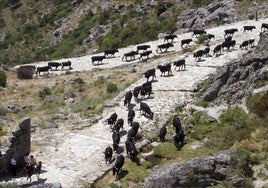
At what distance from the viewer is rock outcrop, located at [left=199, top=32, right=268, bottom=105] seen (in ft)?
94.1

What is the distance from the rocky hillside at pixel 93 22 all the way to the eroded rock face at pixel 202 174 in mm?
42019

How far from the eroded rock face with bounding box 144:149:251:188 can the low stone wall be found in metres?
8.18

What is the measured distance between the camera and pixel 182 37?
55562mm

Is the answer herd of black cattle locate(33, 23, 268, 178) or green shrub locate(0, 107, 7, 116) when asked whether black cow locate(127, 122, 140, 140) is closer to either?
herd of black cattle locate(33, 23, 268, 178)

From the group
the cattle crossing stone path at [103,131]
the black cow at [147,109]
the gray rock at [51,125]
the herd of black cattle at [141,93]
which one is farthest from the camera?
the gray rock at [51,125]

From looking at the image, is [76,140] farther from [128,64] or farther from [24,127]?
[128,64]

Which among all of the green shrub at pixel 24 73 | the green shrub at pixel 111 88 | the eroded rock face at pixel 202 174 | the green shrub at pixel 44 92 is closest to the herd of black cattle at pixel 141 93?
the green shrub at pixel 24 73

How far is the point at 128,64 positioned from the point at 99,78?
519 cm

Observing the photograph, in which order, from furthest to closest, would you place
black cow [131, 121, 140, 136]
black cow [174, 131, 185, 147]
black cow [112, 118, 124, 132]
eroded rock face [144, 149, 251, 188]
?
black cow [112, 118, 124, 132] → black cow [131, 121, 140, 136] → black cow [174, 131, 185, 147] → eroded rock face [144, 149, 251, 188]

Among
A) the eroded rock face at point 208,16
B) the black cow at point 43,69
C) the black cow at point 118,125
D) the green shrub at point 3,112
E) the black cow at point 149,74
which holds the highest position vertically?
the eroded rock face at point 208,16

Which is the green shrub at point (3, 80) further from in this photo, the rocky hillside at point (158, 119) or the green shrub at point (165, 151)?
the green shrub at point (165, 151)

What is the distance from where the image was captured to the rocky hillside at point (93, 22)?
2493 inches

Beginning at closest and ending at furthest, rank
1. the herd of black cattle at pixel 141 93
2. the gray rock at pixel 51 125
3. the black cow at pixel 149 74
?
the herd of black cattle at pixel 141 93 → the gray rock at pixel 51 125 → the black cow at pixel 149 74

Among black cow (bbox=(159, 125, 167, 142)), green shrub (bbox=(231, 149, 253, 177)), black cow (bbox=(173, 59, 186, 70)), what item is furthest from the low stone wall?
black cow (bbox=(173, 59, 186, 70))
